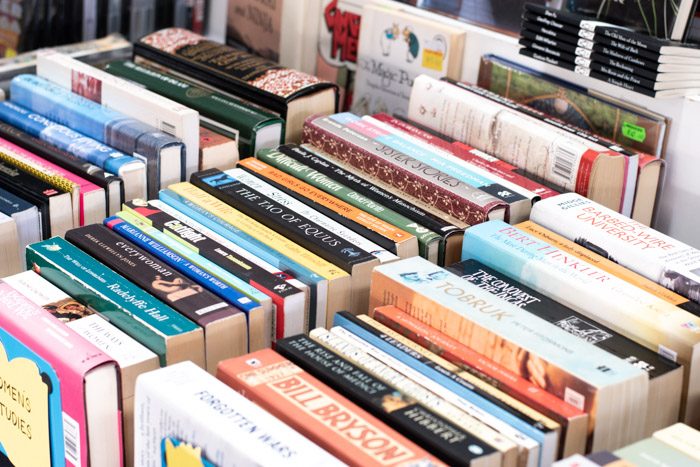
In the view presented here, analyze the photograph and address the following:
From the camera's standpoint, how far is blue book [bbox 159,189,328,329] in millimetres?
1382

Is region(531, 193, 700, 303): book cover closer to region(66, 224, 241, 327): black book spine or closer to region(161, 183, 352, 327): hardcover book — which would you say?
region(161, 183, 352, 327): hardcover book

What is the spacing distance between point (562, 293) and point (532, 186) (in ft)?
1.07

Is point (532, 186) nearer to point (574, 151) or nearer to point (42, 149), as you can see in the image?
point (574, 151)

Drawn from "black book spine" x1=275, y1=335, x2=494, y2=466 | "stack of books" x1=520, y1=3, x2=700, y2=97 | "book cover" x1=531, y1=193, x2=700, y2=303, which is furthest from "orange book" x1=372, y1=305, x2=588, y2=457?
"stack of books" x1=520, y1=3, x2=700, y2=97

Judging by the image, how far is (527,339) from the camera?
4.00ft

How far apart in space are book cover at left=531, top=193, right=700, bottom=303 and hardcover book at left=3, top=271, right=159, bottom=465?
64 cm

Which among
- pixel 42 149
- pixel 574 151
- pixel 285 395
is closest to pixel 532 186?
pixel 574 151

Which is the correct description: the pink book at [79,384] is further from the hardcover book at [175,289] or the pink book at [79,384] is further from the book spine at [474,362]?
the book spine at [474,362]

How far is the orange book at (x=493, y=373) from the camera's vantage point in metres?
1.12

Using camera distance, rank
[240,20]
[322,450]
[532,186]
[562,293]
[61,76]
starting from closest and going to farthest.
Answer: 1. [322,450]
2. [562,293]
3. [532,186]
4. [61,76]
5. [240,20]

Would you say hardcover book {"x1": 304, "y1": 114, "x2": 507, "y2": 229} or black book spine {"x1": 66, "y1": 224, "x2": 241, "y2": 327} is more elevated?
hardcover book {"x1": 304, "y1": 114, "x2": 507, "y2": 229}

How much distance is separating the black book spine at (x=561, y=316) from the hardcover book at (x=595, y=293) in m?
0.01

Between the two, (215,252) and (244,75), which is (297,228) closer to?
(215,252)

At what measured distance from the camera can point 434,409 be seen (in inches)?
44.9
